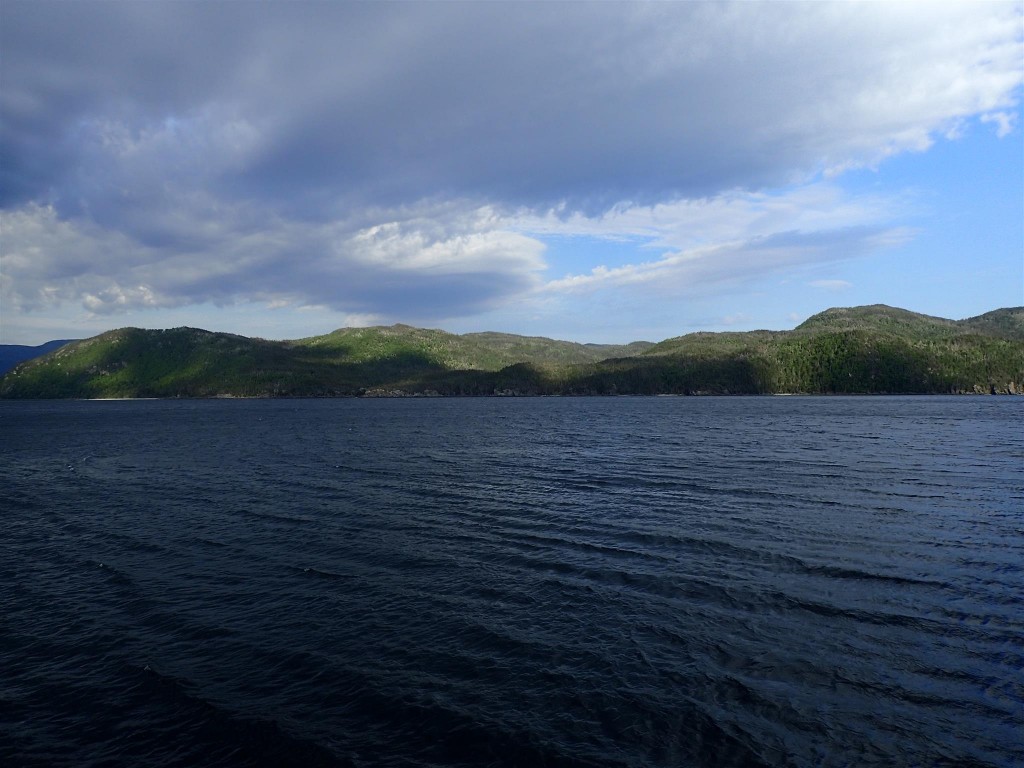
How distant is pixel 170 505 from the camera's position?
4203cm

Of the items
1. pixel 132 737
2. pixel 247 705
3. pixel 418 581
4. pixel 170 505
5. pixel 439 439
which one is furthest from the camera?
pixel 439 439

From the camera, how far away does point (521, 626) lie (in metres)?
19.9

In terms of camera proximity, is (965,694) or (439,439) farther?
(439,439)

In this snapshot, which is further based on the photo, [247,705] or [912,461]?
[912,461]

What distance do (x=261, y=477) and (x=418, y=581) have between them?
3581cm

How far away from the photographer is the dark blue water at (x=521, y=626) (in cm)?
1377

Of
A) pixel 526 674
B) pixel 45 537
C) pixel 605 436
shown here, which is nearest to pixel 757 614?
pixel 526 674

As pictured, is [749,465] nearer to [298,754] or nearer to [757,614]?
[757,614]

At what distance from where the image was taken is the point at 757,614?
20.2m

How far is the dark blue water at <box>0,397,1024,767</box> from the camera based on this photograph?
45.2ft

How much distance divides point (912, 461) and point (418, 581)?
55000mm

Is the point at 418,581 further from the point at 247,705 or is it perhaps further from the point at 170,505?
the point at 170,505

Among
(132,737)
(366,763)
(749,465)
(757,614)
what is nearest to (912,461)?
(749,465)

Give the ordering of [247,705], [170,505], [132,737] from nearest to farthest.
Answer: [132,737] → [247,705] → [170,505]
